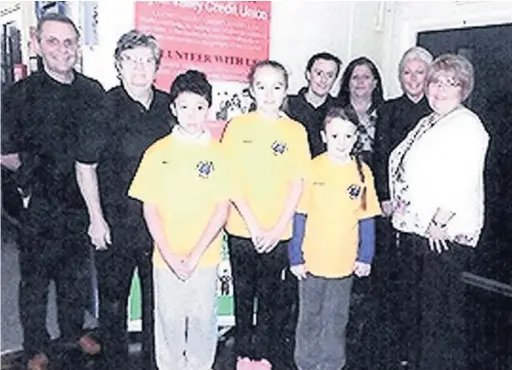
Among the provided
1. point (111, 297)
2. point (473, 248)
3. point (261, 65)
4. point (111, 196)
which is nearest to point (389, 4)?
point (261, 65)

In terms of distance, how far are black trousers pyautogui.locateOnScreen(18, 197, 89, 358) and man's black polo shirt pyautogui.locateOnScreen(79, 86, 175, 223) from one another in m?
0.06

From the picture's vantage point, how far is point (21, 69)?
103 centimetres

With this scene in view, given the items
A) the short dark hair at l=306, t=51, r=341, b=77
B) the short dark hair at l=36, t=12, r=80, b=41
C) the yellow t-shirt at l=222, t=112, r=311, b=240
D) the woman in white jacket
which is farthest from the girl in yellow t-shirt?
the short dark hair at l=36, t=12, r=80, b=41

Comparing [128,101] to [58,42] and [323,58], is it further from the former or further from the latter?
[323,58]

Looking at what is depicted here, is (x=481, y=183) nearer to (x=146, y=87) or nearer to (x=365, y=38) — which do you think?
(x=365, y=38)

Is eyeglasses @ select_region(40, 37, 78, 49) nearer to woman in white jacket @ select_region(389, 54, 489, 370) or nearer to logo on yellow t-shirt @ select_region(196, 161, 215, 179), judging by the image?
logo on yellow t-shirt @ select_region(196, 161, 215, 179)

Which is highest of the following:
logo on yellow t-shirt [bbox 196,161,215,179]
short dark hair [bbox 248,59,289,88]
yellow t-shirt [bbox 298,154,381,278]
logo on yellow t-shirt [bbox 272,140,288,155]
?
short dark hair [bbox 248,59,289,88]

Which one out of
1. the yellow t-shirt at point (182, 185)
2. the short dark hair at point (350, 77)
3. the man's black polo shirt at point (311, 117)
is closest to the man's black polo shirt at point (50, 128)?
the yellow t-shirt at point (182, 185)

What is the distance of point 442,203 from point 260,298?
14.3 inches

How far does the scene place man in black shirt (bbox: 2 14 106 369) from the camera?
1.04m

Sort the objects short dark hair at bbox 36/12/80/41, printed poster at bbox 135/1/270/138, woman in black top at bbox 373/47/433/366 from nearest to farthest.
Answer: short dark hair at bbox 36/12/80/41
printed poster at bbox 135/1/270/138
woman in black top at bbox 373/47/433/366

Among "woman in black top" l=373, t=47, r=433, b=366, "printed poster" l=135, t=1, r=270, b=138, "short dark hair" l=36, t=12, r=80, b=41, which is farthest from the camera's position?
"woman in black top" l=373, t=47, r=433, b=366

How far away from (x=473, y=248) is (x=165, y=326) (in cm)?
56

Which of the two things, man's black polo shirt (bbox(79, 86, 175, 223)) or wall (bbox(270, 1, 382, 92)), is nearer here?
man's black polo shirt (bbox(79, 86, 175, 223))
